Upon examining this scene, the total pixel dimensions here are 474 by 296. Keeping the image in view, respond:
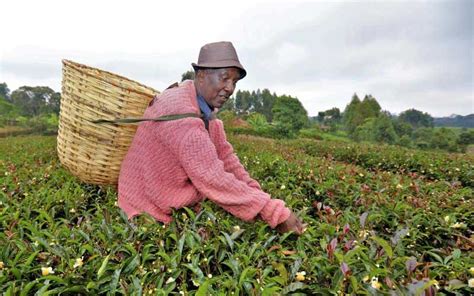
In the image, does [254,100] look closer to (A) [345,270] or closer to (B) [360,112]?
(B) [360,112]

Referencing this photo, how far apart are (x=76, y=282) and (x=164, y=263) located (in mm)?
367

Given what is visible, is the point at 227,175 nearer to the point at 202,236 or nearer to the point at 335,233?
the point at 202,236

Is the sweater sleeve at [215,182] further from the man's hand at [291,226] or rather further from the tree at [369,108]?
the tree at [369,108]

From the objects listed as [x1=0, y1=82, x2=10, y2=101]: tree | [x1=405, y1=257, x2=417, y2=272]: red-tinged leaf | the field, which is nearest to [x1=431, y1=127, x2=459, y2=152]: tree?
the field

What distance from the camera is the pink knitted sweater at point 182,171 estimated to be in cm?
187

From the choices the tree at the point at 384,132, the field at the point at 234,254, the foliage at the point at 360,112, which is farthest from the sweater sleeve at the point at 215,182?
the foliage at the point at 360,112

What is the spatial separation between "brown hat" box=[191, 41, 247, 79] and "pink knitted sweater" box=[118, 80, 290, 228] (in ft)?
0.70

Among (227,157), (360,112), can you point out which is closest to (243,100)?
(360,112)

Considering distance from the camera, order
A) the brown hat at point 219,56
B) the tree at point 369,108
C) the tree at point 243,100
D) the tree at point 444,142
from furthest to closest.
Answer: the tree at point 243,100, the tree at point 369,108, the tree at point 444,142, the brown hat at point 219,56

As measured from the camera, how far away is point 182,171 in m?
2.09

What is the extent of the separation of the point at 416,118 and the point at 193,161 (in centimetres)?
9587

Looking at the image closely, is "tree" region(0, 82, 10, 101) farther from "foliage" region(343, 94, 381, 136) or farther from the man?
the man

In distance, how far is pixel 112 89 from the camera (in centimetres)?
219

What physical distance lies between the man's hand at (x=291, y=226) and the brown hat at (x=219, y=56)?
96cm
